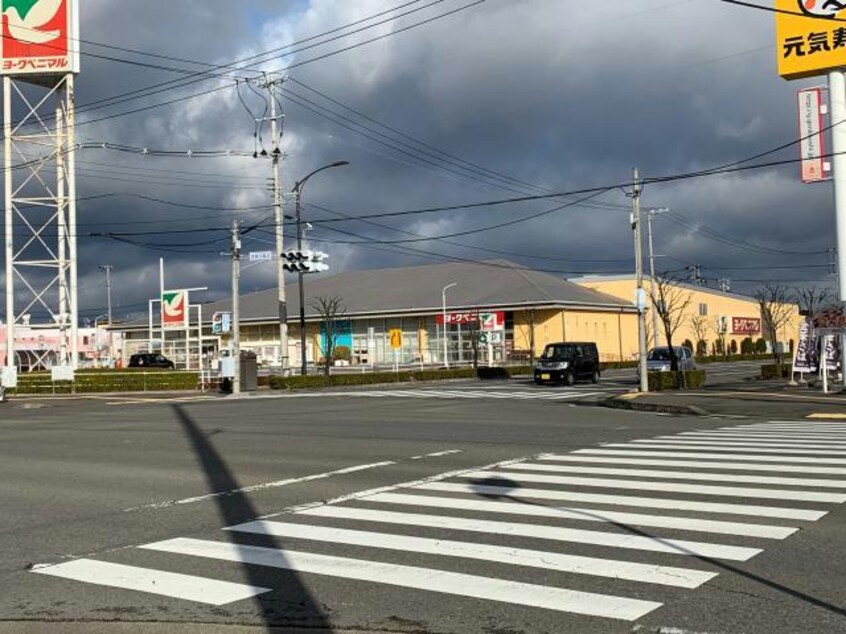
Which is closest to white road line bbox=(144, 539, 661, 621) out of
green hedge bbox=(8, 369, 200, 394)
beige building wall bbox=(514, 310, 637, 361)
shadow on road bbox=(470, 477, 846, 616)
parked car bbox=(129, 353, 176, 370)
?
shadow on road bbox=(470, 477, 846, 616)

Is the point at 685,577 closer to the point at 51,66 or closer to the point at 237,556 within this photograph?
the point at 237,556

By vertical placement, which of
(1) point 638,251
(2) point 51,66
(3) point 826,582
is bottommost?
(3) point 826,582

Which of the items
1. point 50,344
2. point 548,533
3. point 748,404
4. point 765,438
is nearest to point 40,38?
point 748,404

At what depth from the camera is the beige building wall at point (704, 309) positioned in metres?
89.5

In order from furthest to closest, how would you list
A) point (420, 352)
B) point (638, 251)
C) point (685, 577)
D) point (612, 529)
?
point (420, 352), point (638, 251), point (612, 529), point (685, 577)

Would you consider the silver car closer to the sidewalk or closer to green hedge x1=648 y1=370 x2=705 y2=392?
green hedge x1=648 y1=370 x2=705 y2=392

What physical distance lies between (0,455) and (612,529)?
12.0 m

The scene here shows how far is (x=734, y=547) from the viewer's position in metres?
7.09

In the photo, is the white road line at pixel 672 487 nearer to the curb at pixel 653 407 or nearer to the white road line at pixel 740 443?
the white road line at pixel 740 443

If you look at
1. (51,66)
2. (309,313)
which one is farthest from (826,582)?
(309,313)

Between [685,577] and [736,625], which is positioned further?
[685,577]

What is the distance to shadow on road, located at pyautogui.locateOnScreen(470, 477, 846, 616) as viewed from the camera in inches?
222

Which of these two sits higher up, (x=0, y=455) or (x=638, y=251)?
(x=638, y=251)

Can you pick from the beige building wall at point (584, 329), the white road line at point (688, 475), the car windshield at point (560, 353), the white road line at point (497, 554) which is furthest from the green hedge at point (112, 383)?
the white road line at point (497, 554)
